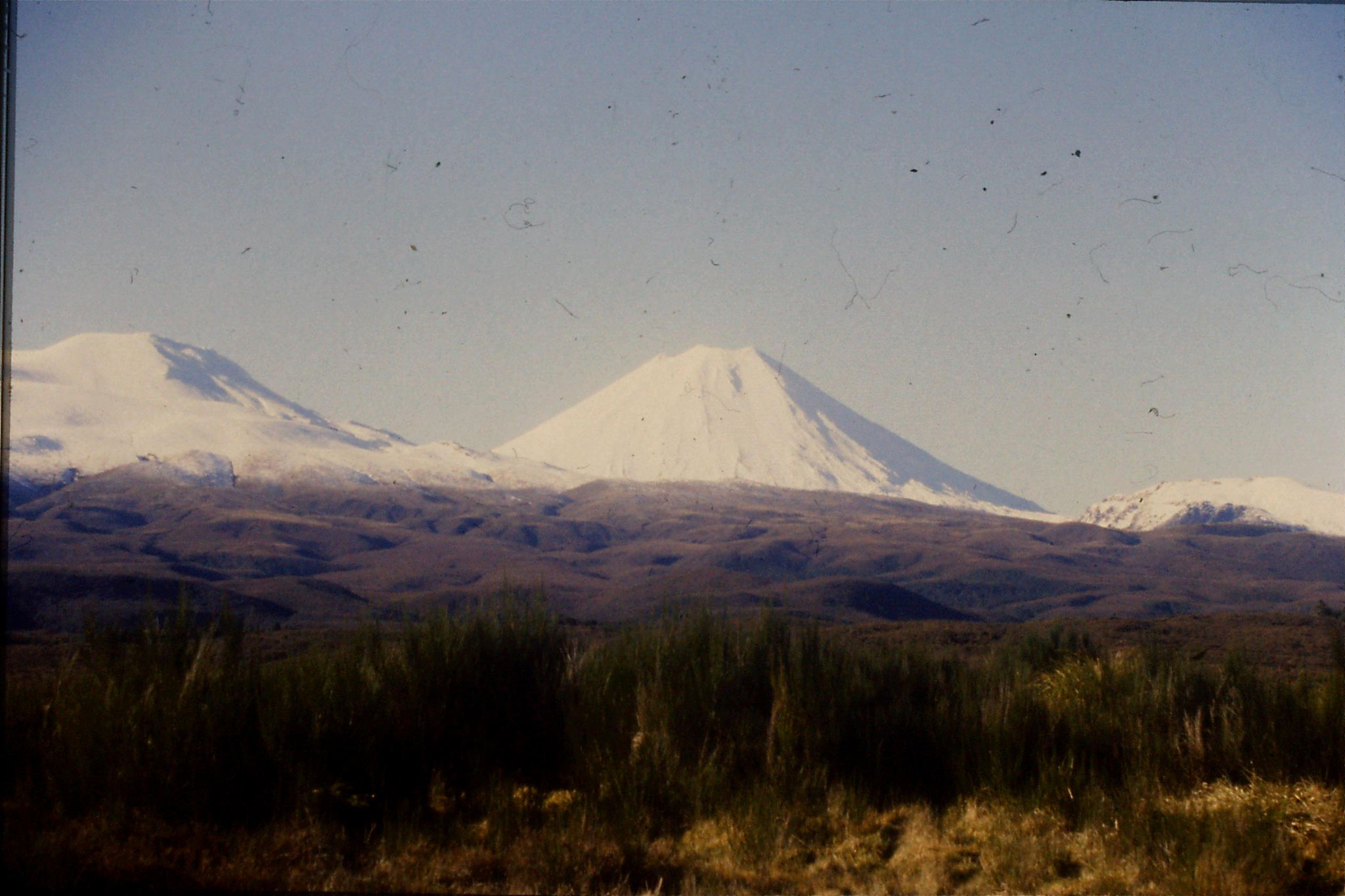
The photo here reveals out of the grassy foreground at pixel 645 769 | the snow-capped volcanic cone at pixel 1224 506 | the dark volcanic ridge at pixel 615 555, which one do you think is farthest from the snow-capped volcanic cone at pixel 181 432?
the grassy foreground at pixel 645 769

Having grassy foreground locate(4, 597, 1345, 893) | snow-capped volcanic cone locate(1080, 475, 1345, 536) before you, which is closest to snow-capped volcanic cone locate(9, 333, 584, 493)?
snow-capped volcanic cone locate(1080, 475, 1345, 536)

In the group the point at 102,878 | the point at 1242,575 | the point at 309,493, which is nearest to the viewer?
the point at 102,878

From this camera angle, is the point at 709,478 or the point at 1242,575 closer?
the point at 1242,575

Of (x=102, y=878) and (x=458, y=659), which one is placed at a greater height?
(x=458, y=659)

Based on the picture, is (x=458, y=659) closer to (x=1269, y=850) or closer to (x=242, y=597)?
(x=1269, y=850)

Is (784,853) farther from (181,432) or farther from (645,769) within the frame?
(181,432)

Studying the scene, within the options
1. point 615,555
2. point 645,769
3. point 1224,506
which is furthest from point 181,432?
point 1224,506

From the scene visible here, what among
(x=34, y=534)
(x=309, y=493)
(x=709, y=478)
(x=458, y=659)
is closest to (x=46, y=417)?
(x=309, y=493)

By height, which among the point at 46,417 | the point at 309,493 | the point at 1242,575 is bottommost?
the point at 1242,575
